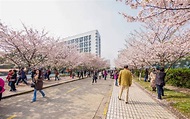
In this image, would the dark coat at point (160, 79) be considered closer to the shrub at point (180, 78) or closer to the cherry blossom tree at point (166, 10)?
the cherry blossom tree at point (166, 10)

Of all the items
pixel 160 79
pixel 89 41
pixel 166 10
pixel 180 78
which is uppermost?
pixel 89 41

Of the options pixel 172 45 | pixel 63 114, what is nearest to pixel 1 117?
pixel 63 114

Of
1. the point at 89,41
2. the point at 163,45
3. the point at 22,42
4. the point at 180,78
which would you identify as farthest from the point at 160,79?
the point at 89,41

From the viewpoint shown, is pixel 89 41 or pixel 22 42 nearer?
pixel 22 42

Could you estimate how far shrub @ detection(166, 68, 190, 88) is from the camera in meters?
13.8

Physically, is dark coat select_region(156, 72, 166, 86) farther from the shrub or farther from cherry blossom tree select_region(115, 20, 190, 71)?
the shrub

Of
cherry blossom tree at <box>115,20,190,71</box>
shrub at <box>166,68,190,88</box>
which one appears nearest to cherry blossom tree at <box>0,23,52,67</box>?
cherry blossom tree at <box>115,20,190,71</box>

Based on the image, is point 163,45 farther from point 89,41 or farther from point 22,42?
point 89,41

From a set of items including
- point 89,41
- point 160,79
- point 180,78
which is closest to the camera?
point 160,79

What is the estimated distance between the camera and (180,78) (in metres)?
14.9

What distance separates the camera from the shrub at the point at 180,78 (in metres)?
13.8

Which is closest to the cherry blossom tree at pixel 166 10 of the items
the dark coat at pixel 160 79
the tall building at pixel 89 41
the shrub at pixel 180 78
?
the dark coat at pixel 160 79

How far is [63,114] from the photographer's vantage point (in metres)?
5.33

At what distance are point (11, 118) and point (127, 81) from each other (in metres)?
5.22
